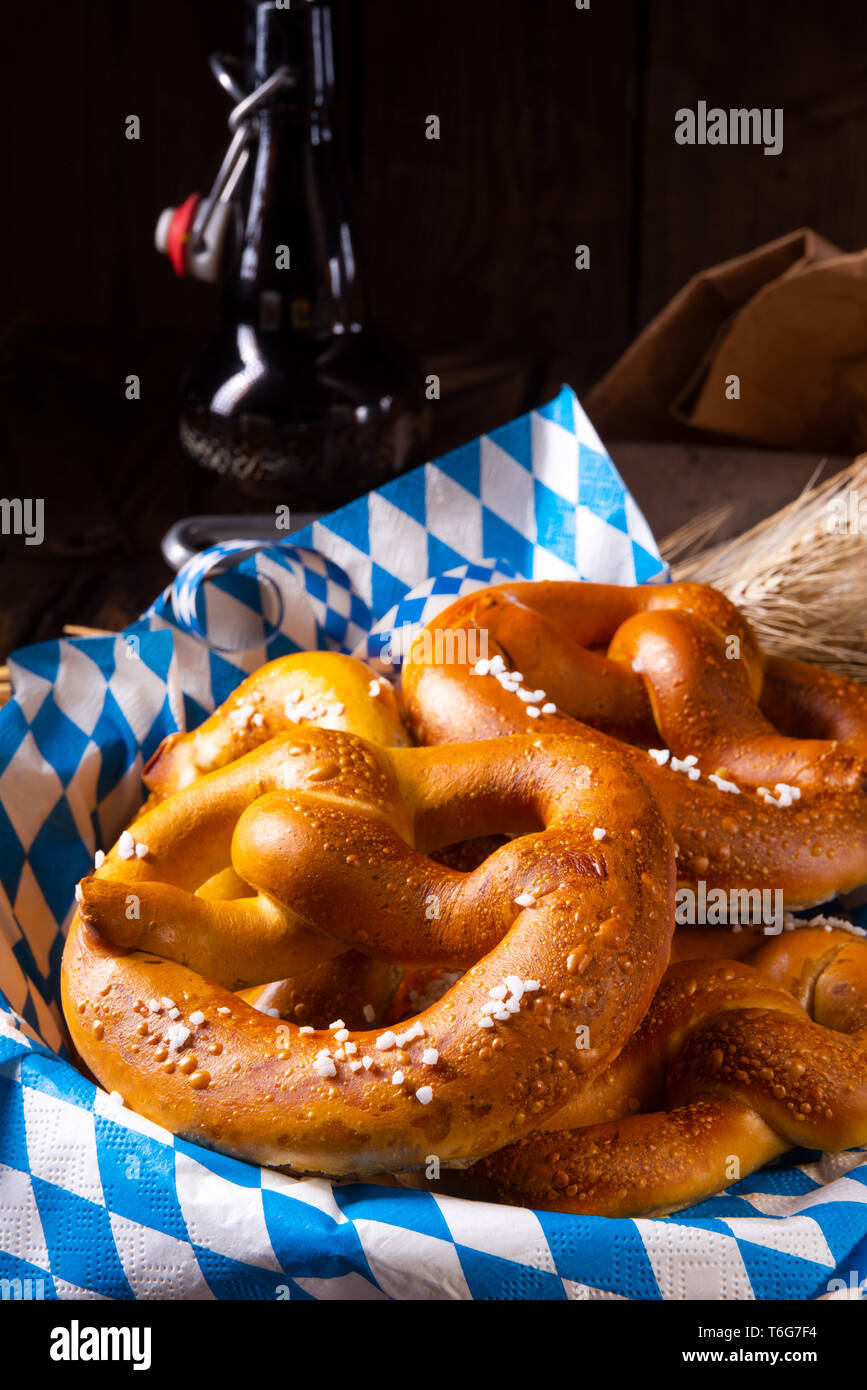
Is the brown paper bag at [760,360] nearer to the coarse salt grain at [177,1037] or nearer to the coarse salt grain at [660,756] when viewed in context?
the coarse salt grain at [660,756]

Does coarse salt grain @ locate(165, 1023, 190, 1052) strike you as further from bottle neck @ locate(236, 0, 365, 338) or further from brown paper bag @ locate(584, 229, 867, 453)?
brown paper bag @ locate(584, 229, 867, 453)

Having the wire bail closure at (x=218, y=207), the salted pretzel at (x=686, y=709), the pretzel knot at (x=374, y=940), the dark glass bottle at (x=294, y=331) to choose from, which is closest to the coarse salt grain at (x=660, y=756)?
the salted pretzel at (x=686, y=709)

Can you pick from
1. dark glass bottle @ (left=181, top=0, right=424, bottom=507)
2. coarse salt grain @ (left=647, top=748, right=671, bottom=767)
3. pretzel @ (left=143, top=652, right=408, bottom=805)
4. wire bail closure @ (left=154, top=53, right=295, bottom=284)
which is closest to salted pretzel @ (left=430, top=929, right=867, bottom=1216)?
coarse salt grain @ (left=647, top=748, right=671, bottom=767)

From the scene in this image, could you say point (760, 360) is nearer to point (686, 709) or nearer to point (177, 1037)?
point (686, 709)

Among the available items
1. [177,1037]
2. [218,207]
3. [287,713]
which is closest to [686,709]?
[287,713]
